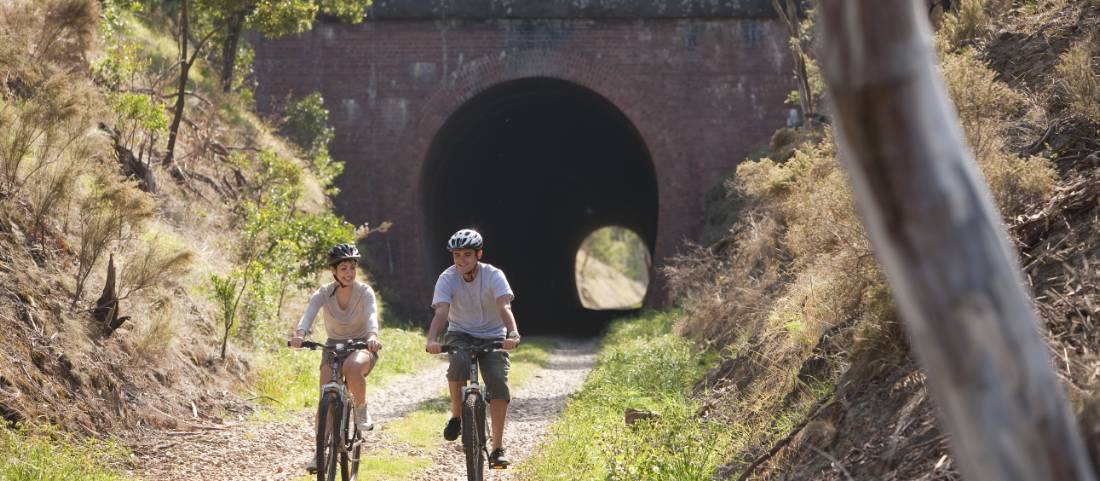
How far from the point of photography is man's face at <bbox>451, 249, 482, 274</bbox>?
6.73 meters

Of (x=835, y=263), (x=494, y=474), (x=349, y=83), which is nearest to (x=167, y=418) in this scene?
(x=494, y=474)

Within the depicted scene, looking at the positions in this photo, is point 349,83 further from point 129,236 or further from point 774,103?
point 129,236

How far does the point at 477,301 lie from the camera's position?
675 centimetres

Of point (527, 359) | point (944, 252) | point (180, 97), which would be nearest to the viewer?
point (944, 252)

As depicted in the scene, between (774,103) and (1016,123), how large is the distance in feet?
46.1

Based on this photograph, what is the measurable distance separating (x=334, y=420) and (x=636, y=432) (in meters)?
2.38

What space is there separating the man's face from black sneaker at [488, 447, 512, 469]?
43.0 inches

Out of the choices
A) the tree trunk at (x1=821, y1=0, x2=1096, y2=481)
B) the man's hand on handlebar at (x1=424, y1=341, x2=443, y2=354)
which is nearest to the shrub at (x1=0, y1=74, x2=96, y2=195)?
the man's hand on handlebar at (x1=424, y1=341, x2=443, y2=354)

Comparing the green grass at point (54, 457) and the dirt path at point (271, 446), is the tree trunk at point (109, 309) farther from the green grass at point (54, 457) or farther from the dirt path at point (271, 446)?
the green grass at point (54, 457)

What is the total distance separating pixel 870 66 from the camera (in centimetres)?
221

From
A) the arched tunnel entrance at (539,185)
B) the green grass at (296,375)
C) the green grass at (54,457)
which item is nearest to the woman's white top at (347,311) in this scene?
the green grass at (54,457)

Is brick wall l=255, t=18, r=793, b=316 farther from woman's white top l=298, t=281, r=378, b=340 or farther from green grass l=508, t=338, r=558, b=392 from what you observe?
woman's white top l=298, t=281, r=378, b=340

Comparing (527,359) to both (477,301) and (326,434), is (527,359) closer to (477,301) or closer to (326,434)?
(477,301)

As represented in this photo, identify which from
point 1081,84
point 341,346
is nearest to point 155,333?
point 341,346
